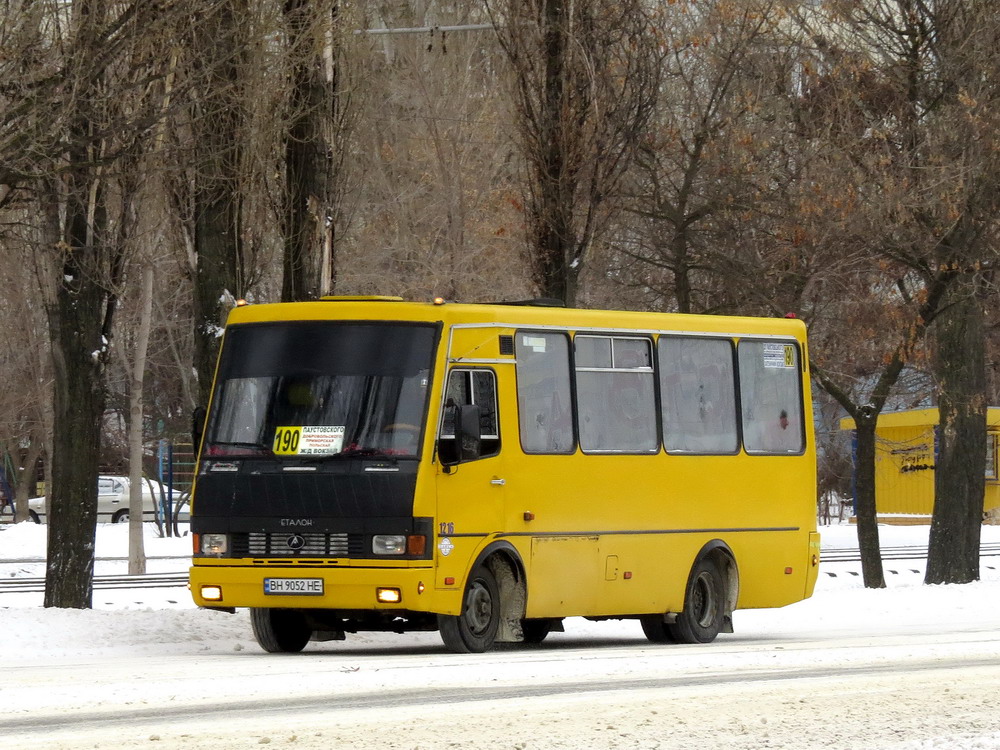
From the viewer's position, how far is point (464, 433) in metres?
15.2

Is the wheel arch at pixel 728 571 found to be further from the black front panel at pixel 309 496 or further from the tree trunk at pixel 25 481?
the tree trunk at pixel 25 481

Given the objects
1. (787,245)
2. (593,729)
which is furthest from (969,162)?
(593,729)

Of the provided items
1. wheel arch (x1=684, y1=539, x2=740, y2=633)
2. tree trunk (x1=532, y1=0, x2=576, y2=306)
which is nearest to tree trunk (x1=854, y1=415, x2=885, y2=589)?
tree trunk (x1=532, y1=0, x2=576, y2=306)

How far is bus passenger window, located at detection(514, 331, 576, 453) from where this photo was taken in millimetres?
16266

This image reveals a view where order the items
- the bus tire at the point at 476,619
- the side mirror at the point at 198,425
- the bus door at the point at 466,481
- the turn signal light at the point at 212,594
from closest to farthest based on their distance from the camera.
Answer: the bus door at the point at 466,481 → the bus tire at the point at 476,619 → the turn signal light at the point at 212,594 → the side mirror at the point at 198,425

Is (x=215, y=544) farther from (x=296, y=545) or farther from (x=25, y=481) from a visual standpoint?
(x=25, y=481)

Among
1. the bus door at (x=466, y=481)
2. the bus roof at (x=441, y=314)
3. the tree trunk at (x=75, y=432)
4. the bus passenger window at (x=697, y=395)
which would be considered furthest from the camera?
the tree trunk at (x=75, y=432)

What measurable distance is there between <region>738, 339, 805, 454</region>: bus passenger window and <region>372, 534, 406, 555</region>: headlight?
5071mm

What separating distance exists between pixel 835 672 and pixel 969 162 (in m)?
14.8

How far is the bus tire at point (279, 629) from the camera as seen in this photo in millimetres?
15977

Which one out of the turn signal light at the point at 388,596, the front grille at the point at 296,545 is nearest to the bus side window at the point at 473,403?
the front grille at the point at 296,545

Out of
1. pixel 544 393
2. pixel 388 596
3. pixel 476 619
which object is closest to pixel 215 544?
pixel 388 596

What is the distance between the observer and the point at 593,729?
32.3 feet

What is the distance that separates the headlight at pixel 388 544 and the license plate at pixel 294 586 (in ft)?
1.70
